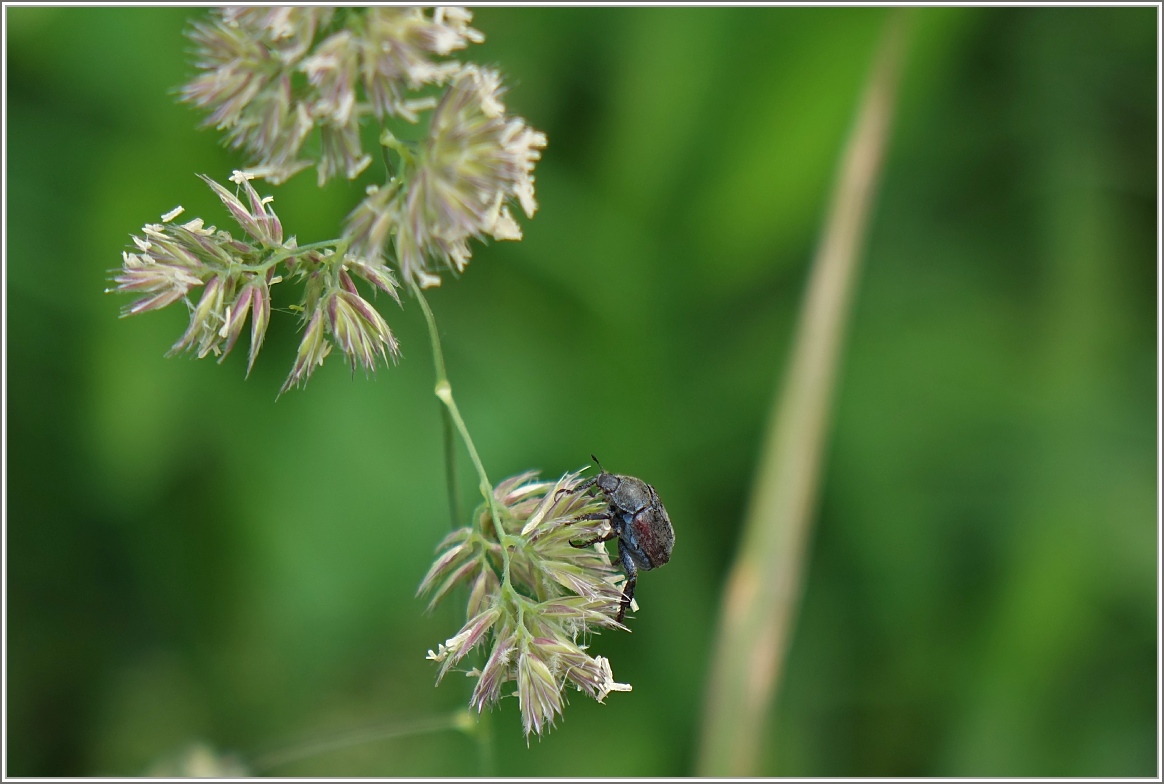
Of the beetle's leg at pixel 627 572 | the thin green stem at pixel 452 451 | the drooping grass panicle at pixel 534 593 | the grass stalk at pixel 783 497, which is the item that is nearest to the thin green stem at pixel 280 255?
the thin green stem at pixel 452 451

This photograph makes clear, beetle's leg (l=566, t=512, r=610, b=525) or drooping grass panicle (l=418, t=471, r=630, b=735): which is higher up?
beetle's leg (l=566, t=512, r=610, b=525)

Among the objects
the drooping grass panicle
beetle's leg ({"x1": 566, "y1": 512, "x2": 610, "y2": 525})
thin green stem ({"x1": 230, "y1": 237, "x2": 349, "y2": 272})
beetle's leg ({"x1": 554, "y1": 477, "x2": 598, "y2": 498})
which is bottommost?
the drooping grass panicle

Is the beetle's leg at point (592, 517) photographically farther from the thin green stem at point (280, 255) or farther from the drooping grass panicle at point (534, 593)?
the thin green stem at point (280, 255)

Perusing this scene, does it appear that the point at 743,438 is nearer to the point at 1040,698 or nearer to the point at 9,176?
the point at 1040,698

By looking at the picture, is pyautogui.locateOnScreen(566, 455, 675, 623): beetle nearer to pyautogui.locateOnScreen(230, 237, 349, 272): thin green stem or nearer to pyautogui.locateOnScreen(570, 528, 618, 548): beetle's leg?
pyautogui.locateOnScreen(570, 528, 618, 548): beetle's leg

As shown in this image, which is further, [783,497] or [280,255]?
[783,497]

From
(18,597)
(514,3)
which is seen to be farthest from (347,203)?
(18,597)

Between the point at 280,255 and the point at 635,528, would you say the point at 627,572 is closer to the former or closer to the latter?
the point at 635,528

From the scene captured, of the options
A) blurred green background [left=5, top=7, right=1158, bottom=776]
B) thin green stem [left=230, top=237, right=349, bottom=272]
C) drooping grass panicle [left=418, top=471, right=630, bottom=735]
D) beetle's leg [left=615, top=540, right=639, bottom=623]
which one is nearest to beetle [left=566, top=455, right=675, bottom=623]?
beetle's leg [left=615, top=540, right=639, bottom=623]

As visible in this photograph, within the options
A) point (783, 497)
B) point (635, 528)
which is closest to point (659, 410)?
point (783, 497)
